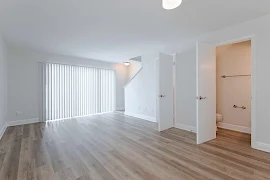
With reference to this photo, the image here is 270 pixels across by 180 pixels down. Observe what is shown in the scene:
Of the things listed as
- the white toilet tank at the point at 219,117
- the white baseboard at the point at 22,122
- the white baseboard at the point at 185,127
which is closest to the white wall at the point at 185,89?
the white baseboard at the point at 185,127

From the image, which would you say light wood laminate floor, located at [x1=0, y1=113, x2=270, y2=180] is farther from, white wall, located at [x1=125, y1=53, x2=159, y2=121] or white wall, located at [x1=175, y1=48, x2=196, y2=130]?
white wall, located at [x1=125, y1=53, x2=159, y2=121]

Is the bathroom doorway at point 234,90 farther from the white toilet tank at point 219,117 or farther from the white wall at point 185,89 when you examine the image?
the white wall at point 185,89

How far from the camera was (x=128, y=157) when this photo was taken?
2.38 m

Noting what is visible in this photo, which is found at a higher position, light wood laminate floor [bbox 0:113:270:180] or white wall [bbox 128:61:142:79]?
white wall [bbox 128:61:142:79]

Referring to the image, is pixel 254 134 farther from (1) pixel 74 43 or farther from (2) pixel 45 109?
(2) pixel 45 109

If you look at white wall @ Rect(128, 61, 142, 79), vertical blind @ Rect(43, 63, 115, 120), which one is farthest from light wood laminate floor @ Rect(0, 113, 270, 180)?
white wall @ Rect(128, 61, 142, 79)

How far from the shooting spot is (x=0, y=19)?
2.61 meters

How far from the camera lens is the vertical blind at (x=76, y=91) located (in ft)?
16.8

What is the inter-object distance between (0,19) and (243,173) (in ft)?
14.4

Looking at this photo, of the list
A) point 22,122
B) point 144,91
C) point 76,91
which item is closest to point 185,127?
point 144,91

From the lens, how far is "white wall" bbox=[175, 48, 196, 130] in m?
3.73

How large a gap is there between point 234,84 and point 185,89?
128 centimetres

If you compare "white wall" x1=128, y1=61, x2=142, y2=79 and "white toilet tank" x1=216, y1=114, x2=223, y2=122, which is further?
"white wall" x1=128, y1=61, x2=142, y2=79

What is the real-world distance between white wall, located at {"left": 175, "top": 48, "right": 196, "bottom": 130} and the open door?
17 cm
